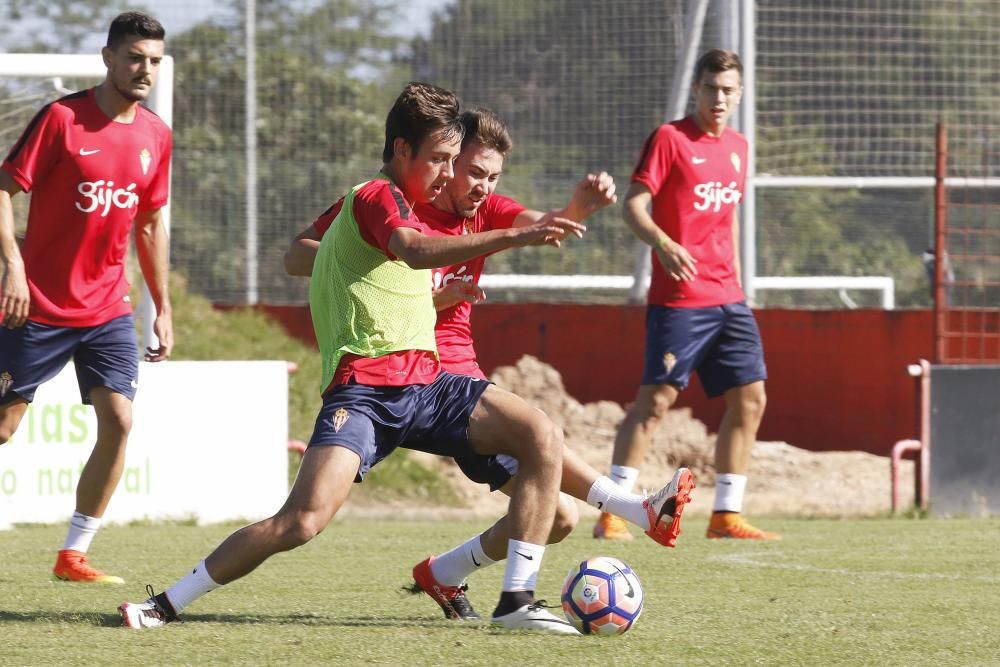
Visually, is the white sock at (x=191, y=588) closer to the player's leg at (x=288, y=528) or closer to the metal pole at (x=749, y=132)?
the player's leg at (x=288, y=528)

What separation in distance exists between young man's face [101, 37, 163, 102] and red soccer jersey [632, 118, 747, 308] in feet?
10.1

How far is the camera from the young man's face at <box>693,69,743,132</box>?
9094mm

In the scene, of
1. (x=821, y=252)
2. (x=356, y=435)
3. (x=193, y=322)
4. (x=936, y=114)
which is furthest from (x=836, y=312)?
(x=356, y=435)

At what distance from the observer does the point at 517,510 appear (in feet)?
18.5

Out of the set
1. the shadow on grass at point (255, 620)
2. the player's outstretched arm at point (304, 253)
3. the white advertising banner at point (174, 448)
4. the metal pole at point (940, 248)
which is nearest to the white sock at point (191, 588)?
the shadow on grass at point (255, 620)

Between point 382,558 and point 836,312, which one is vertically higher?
point 836,312

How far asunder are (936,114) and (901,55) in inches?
26.4

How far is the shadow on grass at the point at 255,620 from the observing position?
230 inches

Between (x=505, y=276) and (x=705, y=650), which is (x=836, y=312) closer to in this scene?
(x=505, y=276)

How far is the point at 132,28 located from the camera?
22.4 feet

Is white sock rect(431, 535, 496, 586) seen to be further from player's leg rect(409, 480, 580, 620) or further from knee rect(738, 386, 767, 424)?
knee rect(738, 386, 767, 424)

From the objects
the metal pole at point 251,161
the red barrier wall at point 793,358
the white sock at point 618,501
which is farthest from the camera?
the metal pole at point 251,161

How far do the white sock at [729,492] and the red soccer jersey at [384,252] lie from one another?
3.76 metres

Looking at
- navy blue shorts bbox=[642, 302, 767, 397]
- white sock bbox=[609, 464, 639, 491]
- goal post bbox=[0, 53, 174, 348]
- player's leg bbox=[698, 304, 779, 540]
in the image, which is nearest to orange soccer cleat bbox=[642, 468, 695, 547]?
white sock bbox=[609, 464, 639, 491]
